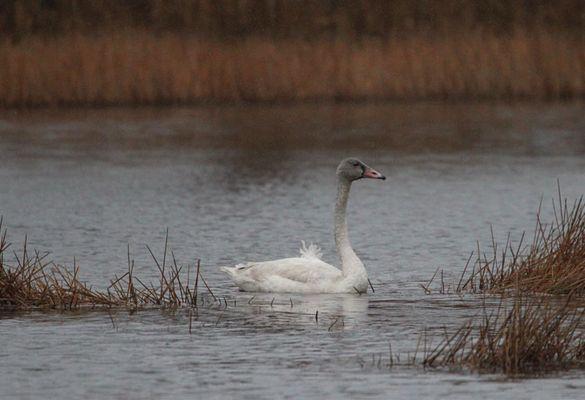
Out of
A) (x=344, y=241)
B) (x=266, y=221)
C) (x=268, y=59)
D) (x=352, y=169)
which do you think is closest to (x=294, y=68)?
(x=268, y=59)

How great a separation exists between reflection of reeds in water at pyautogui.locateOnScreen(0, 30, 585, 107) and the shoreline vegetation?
21 mm

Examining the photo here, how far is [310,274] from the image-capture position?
466 inches

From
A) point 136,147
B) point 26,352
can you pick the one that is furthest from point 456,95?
point 26,352

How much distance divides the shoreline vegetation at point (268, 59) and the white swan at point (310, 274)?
18326 millimetres

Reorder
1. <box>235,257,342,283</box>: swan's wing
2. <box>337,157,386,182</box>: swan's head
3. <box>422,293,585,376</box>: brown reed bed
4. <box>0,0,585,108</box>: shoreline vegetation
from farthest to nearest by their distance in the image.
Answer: <box>0,0,585,108</box>: shoreline vegetation
<box>337,157,386,182</box>: swan's head
<box>235,257,342,283</box>: swan's wing
<box>422,293,585,376</box>: brown reed bed

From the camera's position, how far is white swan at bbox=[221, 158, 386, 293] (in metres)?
11.7

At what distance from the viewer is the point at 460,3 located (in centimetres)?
3662

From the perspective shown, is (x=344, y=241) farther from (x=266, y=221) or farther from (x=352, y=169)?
(x=266, y=221)

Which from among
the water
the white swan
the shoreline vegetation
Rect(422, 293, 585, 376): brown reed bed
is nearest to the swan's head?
the white swan

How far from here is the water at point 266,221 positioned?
28.2 feet

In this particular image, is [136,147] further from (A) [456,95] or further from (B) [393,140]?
(A) [456,95]

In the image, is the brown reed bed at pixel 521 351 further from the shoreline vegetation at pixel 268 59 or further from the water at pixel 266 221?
the shoreline vegetation at pixel 268 59

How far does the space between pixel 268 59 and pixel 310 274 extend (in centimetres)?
2033

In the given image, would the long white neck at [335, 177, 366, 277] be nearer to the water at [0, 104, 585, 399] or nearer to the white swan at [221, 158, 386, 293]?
the white swan at [221, 158, 386, 293]
